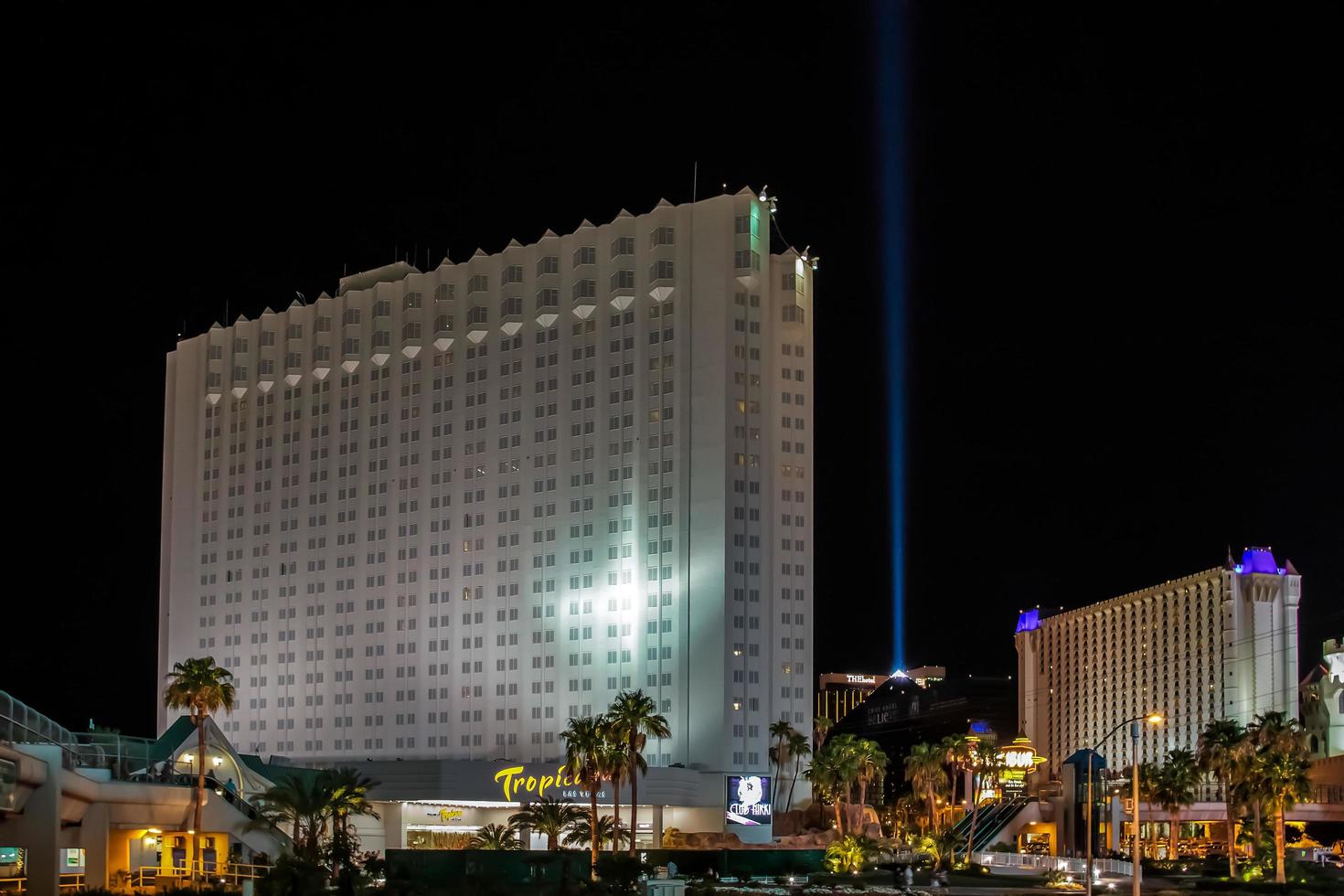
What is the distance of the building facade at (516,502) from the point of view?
13075cm

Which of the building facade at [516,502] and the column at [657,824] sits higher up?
the building facade at [516,502]

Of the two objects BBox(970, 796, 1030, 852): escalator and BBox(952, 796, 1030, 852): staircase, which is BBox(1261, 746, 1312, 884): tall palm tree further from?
BBox(970, 796, 1030, 852): escalator

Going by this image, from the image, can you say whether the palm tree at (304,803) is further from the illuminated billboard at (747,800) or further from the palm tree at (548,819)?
the illuminated billboard at (747,800)

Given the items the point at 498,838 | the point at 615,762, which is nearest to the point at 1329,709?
the point at 615,762

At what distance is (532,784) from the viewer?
126 m

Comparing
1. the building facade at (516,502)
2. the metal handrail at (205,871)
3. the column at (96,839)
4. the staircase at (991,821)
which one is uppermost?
the building facade at (516,502)

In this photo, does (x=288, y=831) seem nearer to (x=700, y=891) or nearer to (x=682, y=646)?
(x=700, y=891)

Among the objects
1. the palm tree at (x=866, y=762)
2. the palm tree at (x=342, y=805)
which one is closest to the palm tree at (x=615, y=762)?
the palm tree at (x=342, y=805)

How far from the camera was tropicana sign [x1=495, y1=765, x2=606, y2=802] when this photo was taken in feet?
412

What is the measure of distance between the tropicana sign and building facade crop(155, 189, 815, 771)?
7.90 metres

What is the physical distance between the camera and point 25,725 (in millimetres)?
54781

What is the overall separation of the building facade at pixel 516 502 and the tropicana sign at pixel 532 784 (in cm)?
790

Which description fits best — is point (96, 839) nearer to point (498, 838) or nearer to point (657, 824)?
point (498, 838)

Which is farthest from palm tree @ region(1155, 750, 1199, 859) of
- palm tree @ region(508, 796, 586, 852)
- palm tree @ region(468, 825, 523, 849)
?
palm tree @ region(468, 825, 523, 849)
